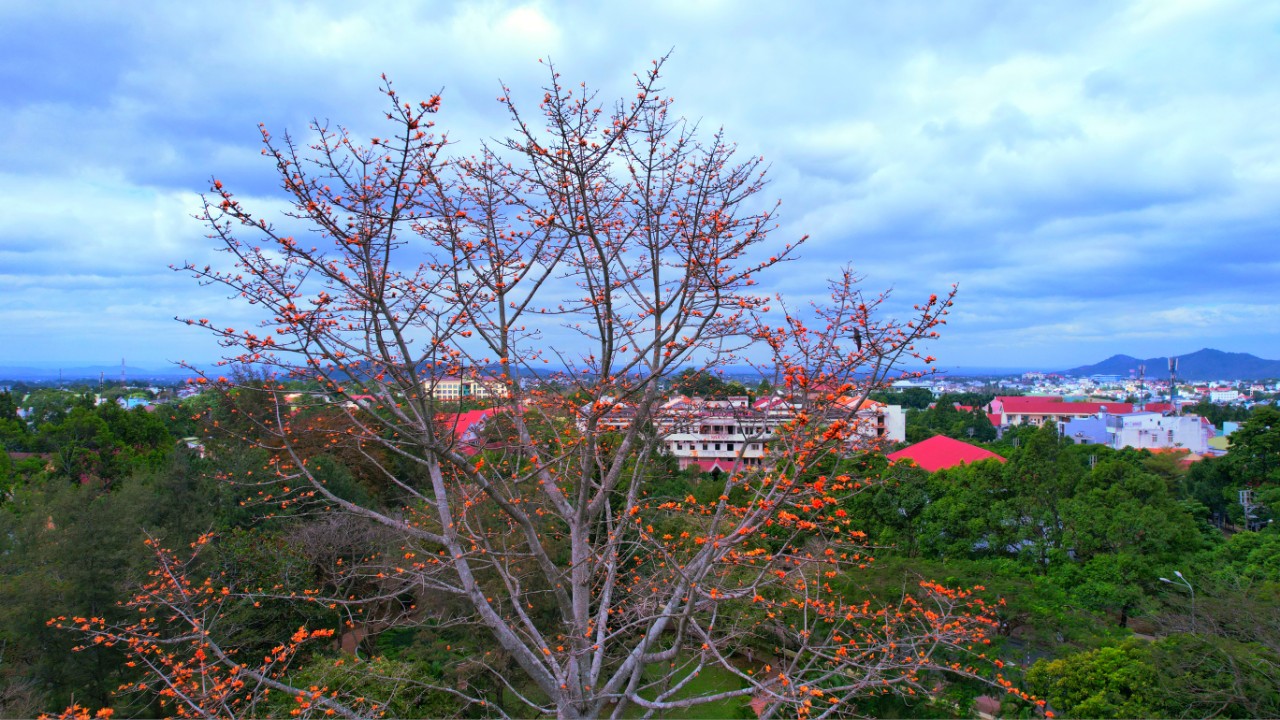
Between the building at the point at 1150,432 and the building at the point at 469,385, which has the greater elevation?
the building at the point at 469,385

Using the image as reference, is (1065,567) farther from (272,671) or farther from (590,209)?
A: (272,671)

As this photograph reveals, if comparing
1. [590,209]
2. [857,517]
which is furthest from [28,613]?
[857,517]

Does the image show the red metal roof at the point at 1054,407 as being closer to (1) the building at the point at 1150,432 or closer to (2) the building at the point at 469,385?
(1) the building at the point at 1150,432

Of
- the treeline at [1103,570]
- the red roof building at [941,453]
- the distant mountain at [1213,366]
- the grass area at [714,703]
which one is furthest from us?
the distant mountain at [1213,366]

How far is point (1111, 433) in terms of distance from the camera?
3494cm

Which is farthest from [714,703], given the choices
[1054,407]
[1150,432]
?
[1054,407]

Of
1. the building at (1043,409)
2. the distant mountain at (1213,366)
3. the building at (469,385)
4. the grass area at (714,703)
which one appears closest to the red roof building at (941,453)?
the grass area at (714,703)

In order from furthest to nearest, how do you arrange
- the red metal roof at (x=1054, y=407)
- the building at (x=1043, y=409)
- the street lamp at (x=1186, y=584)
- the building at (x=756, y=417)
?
the red metal roof at (x=1054, y=407) → the building at (x=1043, y=409) → the street lamp at (x=1186, y=584) → the building at (x=756, y=417)

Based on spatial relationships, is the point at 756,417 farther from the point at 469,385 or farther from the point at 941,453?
the point at 941,453

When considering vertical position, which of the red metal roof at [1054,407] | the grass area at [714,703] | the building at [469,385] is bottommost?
the grass area at [714,703]

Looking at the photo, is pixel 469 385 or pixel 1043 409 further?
pixel 1043 409

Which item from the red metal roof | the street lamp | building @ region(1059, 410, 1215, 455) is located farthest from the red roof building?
the red metal roof

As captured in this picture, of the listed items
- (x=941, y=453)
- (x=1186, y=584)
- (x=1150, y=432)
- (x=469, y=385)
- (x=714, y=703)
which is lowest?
(x=714, y=703)

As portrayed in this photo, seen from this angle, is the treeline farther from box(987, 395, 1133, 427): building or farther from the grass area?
box(987, 395, 1133, 427): building
